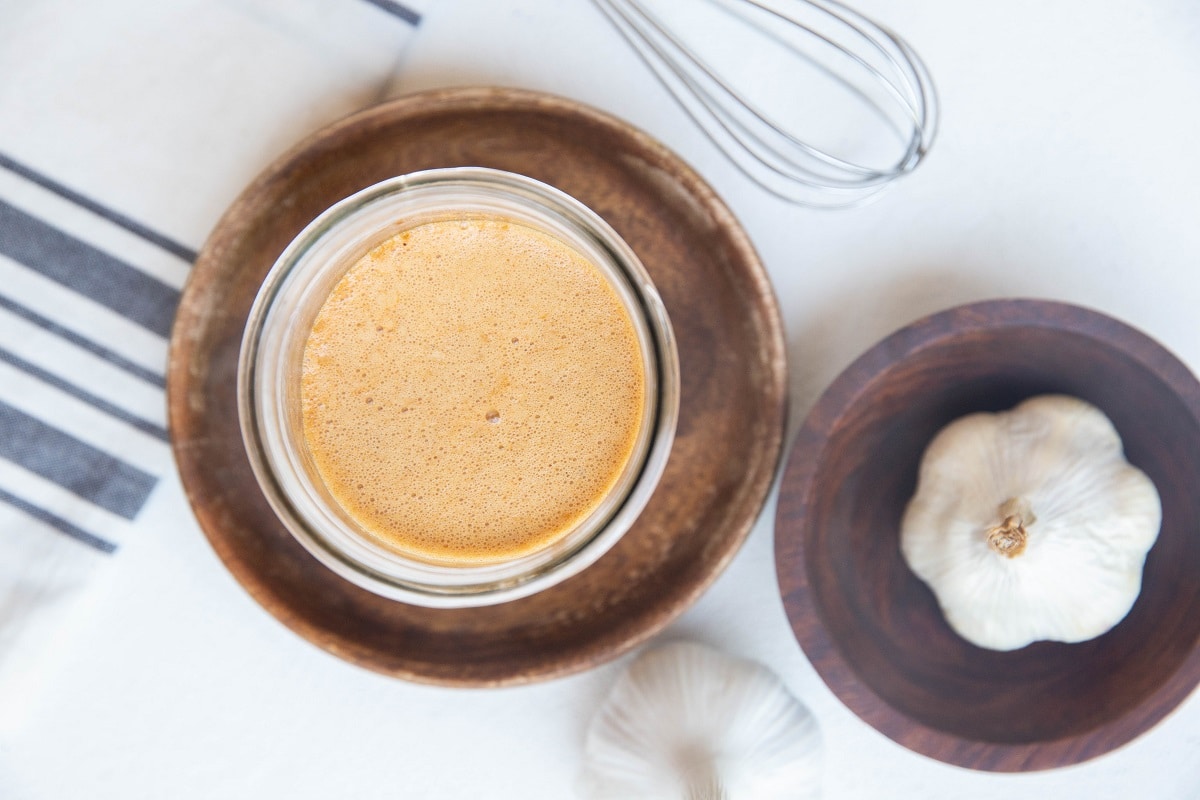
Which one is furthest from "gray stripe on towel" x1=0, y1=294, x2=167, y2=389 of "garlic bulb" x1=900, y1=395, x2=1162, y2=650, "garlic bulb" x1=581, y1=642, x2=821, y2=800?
"garlic bulb" x1=900, y1=395, x2=1162, y2=650

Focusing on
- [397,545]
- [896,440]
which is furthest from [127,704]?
[896,440]

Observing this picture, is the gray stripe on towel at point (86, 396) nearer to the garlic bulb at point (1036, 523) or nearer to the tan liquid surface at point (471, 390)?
the tan liquid surface at point (471, 390)

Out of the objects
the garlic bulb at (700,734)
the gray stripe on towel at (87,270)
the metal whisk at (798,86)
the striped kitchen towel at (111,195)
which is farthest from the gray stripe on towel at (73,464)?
the metal whisk at (798,86)

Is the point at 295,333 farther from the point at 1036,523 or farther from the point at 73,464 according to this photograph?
the point at 1036,523

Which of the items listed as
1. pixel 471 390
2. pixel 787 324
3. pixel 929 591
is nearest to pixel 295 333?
pixel 471 390

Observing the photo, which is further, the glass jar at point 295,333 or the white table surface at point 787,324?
the white table surface at point 787,324

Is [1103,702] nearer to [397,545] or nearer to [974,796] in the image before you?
[974,796]
